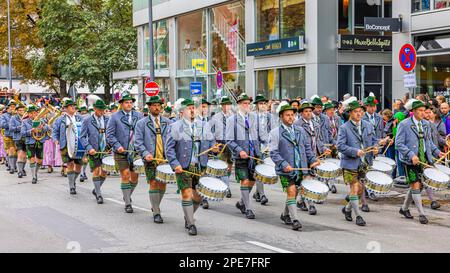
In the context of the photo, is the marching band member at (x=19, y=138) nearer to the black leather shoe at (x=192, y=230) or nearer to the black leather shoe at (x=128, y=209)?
the black leather shoe at (x=128, y=209)

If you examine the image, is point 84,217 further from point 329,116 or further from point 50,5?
point 50,5

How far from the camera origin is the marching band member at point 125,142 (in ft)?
42.1

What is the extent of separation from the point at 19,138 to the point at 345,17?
13941 mm

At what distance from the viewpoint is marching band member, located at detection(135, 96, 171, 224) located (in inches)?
453

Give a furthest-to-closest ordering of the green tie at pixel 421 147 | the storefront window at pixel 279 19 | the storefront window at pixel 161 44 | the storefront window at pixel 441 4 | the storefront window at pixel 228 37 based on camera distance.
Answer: the storefront window at pixel 161 44, the storefront window at pixel 228 37, the storefront window at pixel 279 19, the storefront window at pixel 441 4, the green tie at pixel 421 147

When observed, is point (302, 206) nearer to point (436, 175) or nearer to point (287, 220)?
point (287, 220)

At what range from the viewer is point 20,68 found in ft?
173

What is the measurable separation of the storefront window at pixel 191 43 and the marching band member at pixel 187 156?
24.5m

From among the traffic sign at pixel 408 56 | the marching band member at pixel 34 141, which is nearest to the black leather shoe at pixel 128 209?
the marching band member at pixel 34 141

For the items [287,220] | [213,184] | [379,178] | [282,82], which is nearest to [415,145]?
[379,178]

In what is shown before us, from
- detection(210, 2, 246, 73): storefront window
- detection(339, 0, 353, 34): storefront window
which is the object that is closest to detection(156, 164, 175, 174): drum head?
detection(339, 0, 353, 34): storefront window

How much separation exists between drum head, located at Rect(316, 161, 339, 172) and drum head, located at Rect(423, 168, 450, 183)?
1556 mm

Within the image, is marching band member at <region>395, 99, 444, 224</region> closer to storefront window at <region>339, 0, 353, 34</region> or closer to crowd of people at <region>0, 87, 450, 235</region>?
crowd of people at <region>0, 87, 450, 235</region>

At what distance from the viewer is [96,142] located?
1457 centimetres
